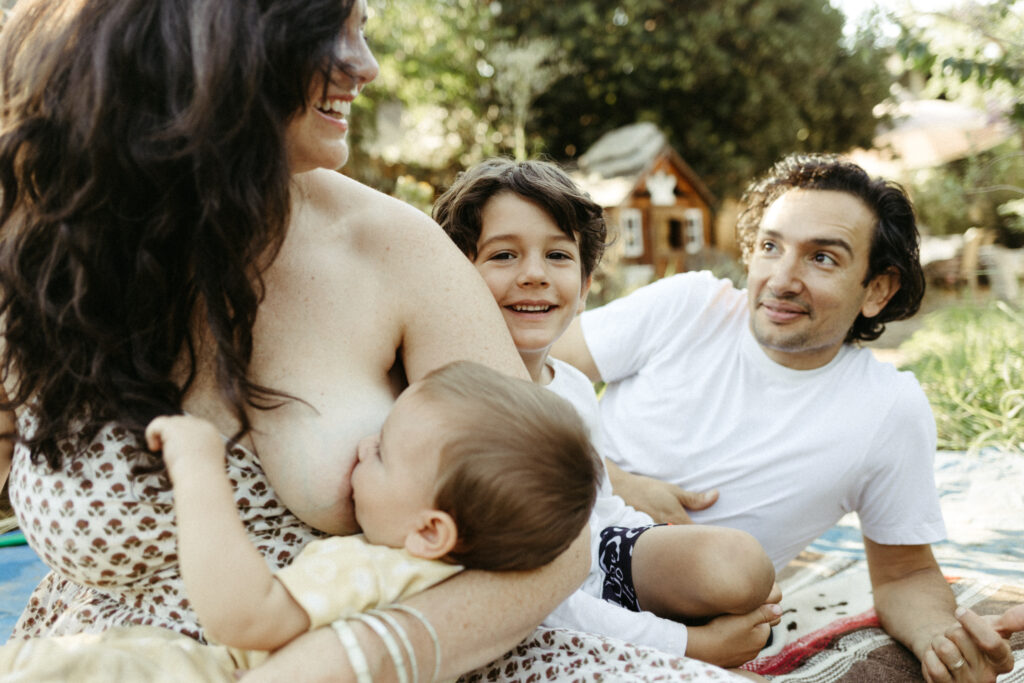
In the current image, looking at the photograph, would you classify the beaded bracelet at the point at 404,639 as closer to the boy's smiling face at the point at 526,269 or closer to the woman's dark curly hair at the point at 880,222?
the boy's smiling face at the point at 526,269

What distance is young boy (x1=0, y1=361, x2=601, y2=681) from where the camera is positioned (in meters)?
1.23

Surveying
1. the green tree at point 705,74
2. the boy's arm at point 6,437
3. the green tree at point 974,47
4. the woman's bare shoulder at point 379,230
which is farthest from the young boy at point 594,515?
the green tree at point 705,74

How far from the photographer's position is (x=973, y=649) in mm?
2201

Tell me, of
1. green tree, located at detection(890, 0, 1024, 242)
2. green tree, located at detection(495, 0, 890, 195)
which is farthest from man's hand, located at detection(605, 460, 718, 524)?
green tree, located at detection(495, 0, 890, 195)

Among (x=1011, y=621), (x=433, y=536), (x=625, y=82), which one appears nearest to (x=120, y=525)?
(x=433, y=536)

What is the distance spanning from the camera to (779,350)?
285 cm

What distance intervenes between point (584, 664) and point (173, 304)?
0.98 meters

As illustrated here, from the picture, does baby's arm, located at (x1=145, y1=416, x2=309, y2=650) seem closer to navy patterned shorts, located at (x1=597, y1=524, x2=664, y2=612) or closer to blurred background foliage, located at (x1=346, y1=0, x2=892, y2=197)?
navy patterned shorts, located at (x1=597, y1=524, x2=664, y2=612)

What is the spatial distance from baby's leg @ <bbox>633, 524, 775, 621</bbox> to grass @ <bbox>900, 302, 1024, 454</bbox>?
2806mm

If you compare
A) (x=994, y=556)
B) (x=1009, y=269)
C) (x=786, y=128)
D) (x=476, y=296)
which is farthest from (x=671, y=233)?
(x=476, y=296)

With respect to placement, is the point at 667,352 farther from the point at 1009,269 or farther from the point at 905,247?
the point at 1009,269

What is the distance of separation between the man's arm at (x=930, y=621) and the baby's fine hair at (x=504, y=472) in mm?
1382

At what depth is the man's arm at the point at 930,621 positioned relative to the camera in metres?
2.15

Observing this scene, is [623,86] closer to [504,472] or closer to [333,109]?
[333,109]
